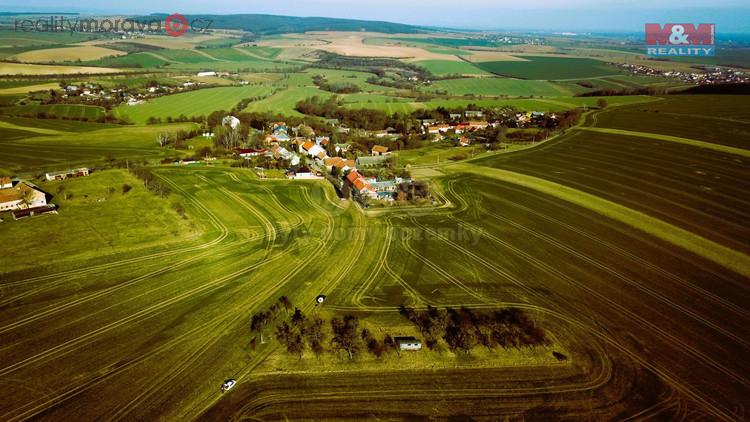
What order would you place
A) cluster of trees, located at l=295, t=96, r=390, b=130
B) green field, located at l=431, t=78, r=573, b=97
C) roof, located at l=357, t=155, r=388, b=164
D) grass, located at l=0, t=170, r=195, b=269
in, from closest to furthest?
grass, located at l=0, t=170, r=195, b=269 → roof, located at l=357, t=155, r=388, b=164 → cluster of trees, located at l=295, t=96, r=390, b=130 → green field, located at l=431, t=78, r=573, b=97

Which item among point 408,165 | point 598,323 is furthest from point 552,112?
point 598,323

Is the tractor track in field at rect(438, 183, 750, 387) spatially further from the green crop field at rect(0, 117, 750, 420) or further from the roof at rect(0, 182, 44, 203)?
the roof at rect(0, 182, 44, 203)

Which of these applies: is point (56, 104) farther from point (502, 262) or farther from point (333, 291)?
point (502, 262)

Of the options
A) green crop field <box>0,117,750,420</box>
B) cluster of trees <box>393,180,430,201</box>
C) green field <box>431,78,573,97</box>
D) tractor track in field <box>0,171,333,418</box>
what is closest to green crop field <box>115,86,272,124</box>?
green crop field <box>0,117,750,420</box>

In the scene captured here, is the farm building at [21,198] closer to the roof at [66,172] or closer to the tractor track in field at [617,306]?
the roof at [66,172]

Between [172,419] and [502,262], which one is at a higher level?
[502,262]

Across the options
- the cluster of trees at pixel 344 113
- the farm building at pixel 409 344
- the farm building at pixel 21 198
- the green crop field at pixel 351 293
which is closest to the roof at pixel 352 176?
the green crop field at pixel 351 293
